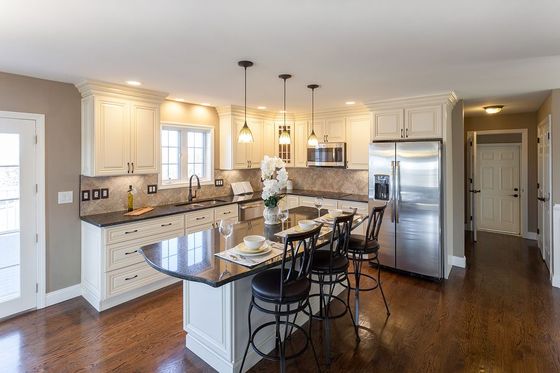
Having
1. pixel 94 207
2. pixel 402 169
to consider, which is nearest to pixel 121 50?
pixel 94 207

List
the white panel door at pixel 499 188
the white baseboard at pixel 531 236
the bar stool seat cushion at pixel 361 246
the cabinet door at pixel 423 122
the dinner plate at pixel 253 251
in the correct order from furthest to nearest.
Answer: the white panel door at pixel 499 188 → the white baseboard at pixel 531 236 → the cabinet door at pixel 423 122 → the bar stool seat cushion at pixel 361 246 → the dinner plate at pixel 253 251

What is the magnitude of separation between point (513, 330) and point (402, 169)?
83.4 inches

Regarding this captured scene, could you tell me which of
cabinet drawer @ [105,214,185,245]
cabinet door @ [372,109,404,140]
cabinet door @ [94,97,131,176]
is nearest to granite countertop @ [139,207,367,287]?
cabinet drawer @ [105,214,185,245]

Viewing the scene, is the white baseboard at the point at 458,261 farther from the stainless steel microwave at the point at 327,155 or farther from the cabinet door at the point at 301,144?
the cabinet door at the point at 301,144

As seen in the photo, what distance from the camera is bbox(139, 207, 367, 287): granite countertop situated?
1884 mm

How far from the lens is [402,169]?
422 centimetres

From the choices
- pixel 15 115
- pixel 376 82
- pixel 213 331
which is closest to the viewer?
pixel 213 331

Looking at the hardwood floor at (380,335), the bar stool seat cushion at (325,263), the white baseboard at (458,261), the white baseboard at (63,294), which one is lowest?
the hardwood floor at (380,335)

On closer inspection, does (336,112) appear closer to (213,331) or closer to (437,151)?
(437,151)

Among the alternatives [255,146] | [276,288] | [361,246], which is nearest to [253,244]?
[276,288]

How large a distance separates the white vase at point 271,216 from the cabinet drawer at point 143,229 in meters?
1.41

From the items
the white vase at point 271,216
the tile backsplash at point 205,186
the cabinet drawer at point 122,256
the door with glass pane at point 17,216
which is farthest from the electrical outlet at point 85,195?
the white vase at point 271,216

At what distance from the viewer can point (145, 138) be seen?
3.99 meters

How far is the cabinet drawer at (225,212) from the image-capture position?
4.56 metres
